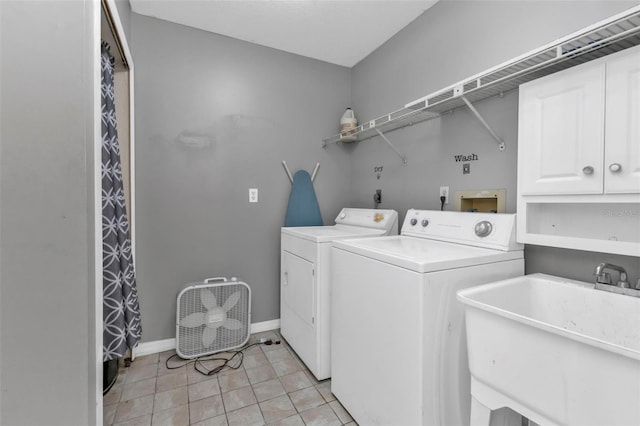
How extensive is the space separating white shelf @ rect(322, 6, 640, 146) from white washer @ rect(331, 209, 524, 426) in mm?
653

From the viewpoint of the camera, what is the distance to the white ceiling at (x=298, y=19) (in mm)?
2004

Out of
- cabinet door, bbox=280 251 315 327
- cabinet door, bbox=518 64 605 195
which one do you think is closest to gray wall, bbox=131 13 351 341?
cabinet door, bbox=280 251 315 327

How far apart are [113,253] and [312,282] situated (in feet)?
3.67

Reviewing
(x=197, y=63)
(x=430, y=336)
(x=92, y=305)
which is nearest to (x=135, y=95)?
(x=197, y=63)

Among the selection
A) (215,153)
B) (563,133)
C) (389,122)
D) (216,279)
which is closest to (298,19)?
(389,122)

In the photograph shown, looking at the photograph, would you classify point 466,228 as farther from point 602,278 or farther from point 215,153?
point 215,153

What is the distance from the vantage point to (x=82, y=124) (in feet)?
2.92

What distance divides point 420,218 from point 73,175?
1.75 metres

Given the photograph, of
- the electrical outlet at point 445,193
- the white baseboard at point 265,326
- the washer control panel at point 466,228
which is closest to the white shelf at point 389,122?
the electrical outlet at point 445,193

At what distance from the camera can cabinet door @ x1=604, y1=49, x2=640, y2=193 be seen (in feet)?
3.06

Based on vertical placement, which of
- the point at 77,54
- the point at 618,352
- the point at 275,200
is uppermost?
the point at 77,54

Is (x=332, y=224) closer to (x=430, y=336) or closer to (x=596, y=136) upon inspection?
(x=430, y=336)

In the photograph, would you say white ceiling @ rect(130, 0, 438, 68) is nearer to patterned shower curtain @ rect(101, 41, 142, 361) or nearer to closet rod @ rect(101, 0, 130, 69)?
closet rod @ rect(101, 0, 130, 69)

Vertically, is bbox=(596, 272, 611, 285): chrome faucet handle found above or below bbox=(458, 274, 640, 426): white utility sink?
above
